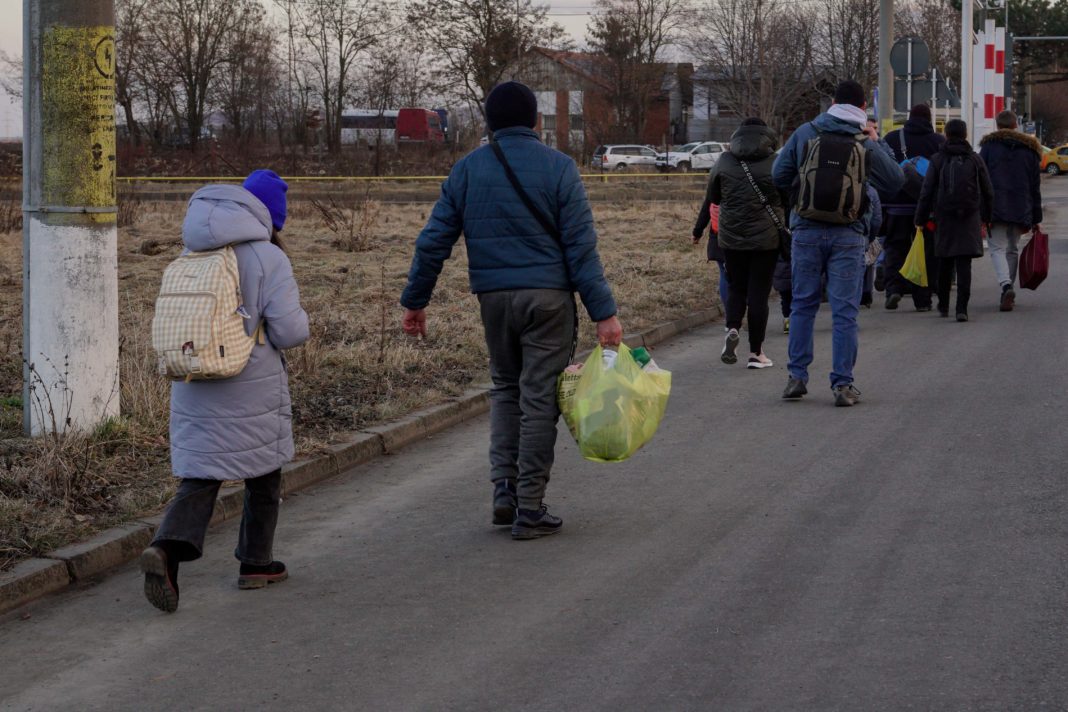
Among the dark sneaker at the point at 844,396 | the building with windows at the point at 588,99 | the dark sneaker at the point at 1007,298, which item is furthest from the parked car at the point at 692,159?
the dark sneaker at the point at 844,396

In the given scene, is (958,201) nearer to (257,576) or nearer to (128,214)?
(257,576)

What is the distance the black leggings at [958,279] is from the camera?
516 inches

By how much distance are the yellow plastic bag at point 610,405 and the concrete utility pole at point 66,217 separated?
278 cm

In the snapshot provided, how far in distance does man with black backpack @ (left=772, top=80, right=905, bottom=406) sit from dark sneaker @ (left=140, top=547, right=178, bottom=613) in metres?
4.95

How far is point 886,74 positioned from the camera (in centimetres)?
1997

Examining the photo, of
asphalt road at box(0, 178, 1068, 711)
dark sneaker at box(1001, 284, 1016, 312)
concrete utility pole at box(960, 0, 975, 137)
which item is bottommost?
asphalt road at box(0, 178, 1068, 711)

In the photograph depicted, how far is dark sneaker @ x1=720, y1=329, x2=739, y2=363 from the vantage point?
1090 centimetres

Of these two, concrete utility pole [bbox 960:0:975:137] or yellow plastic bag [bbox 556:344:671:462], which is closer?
yellow plastic bag [bbox 556:344:671:462]

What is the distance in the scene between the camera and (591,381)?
605 centimetres

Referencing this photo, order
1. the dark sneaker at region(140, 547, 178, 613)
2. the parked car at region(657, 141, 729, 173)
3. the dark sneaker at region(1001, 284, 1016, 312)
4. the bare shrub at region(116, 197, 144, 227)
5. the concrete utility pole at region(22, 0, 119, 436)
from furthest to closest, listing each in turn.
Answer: the parked car at region(657, 141, 729, 173)
the bare shrub at region(116, 197, 144, 227)
the dark sneaker at region(1001, 284, 1016, 312)
the concrete utility pole at region(22, 0, 119, 436)
the dark sneaker at region(140, 547, 178, 613)

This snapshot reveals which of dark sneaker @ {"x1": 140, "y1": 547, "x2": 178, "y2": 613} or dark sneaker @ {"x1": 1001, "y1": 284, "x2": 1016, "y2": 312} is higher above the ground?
dark sneaker @ {"x1": 1001, "y1": 284, "x2": 1016, "y2": 312}

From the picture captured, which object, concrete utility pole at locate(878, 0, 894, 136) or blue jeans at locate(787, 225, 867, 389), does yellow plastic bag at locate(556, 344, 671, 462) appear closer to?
blue jeans at locate(787, 225, 867, 389)

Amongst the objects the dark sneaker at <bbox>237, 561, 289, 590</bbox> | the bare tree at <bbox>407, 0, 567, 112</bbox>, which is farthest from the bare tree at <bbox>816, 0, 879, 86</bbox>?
the dark sneaker at <bbox>237, 561, 289, 590</bbox>

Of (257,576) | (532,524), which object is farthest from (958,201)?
(257,576)
